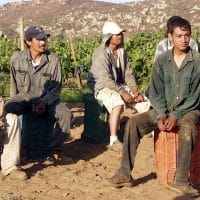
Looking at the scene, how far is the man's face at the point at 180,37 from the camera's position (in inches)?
218

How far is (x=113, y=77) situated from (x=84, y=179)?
2.11m

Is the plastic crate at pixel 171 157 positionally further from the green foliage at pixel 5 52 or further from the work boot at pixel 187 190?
the green foliage at pixel 5 52

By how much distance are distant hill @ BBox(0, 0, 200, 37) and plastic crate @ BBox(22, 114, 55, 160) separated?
50.9 meters

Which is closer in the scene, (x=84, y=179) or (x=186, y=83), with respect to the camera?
(x=186, y=83)

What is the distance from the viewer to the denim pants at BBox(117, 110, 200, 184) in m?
5.24

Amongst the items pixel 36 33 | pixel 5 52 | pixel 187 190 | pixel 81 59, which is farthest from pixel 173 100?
pixel 81 59

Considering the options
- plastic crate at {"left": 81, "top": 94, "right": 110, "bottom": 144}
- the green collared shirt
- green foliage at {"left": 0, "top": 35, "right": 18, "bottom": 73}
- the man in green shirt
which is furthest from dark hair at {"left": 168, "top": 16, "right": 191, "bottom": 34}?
green foliage at {"left": 0, "top": 35, "right": 18, "bottom": 73}

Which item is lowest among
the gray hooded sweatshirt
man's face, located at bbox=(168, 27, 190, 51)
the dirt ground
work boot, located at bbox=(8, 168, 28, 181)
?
the dirt ground

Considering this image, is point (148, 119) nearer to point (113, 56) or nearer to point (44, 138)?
point (44, 138)

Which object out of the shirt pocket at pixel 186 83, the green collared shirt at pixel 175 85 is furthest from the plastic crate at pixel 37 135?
the shirt pocket at pixel 186 83

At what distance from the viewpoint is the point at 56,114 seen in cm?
666

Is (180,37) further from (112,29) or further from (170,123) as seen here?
(112,29)

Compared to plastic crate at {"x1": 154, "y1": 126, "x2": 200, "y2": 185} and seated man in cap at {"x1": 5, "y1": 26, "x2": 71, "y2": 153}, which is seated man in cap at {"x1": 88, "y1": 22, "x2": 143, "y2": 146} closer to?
seated man in cap at {"x1": 5, "y1": 26, "x2": 71, "y2": 153}

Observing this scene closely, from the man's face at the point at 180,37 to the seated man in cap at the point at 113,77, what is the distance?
1872 mm
